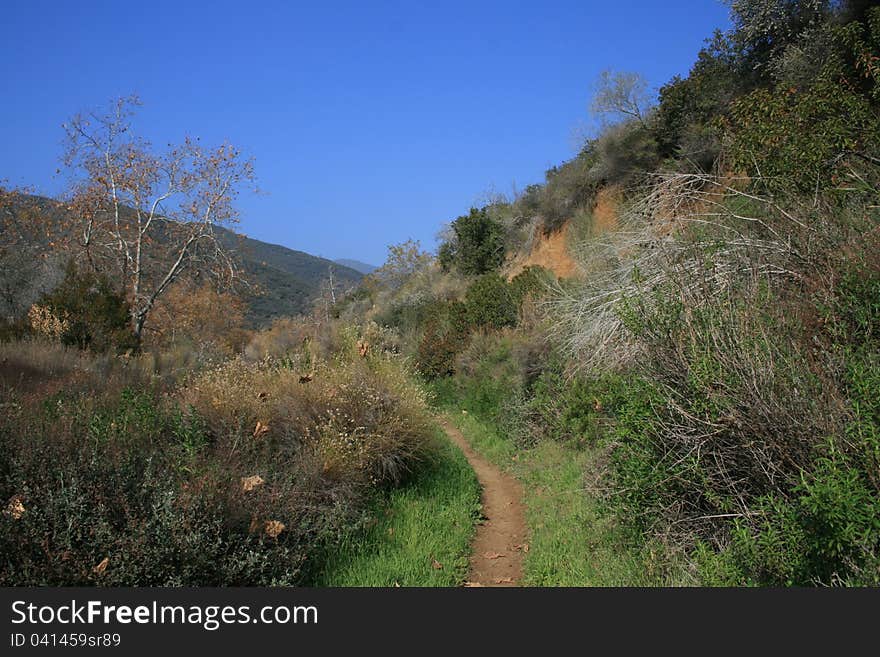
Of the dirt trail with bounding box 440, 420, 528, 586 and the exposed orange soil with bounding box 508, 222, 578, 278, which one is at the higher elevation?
the exposed orange soil with bounding box 508, 222, 578, 278

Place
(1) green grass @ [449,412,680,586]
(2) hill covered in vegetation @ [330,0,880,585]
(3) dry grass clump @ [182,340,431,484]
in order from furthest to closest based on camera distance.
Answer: (3) dry grass clump @ [182,340,431,484] < (1) green grass @ [449,412,680,586] < (2) hill covered in vegetation @ [330,0,880,585]

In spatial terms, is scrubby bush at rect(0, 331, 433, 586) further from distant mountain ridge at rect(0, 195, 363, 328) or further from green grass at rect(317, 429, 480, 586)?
distant mountain ridge at rect(0, 195, 363, 328)

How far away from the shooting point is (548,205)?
25.4 m

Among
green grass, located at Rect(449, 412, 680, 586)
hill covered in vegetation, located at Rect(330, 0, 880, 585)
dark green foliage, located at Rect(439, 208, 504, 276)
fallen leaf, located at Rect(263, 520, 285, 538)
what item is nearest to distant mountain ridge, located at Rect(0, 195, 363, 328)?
dark green foliage, located at Rect(439, 208, 504, 276)

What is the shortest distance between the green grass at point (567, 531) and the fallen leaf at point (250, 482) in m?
2.79

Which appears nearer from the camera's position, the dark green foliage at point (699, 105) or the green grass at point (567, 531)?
the green grass at point (567, 531)

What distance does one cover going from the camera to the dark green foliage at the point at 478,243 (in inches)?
1139

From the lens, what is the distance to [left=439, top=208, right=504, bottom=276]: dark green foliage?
94.9 feet

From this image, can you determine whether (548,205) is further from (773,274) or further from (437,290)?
(773,274)

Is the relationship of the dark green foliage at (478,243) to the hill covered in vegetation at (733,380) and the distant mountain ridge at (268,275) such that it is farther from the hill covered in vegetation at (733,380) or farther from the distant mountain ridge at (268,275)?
the hill covered in vegetation at (733,380)

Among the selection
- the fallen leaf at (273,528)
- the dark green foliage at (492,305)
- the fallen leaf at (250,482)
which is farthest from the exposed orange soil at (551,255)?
the fallen leaf at (273,528)

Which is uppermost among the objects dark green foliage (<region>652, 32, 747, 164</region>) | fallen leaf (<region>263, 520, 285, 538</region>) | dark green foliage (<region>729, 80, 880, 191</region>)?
dark green foliage (<region>652, 32, 747, 164</region>)

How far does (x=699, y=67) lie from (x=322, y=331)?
1511 cm

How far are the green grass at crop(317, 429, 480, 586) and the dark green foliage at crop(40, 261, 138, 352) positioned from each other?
8723 mm
